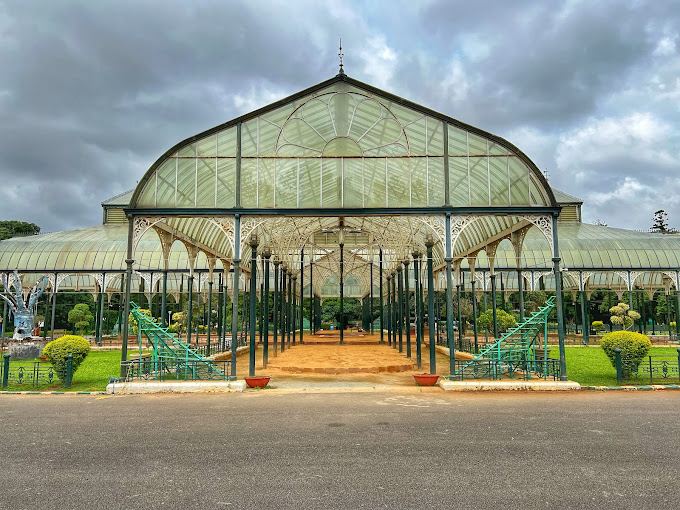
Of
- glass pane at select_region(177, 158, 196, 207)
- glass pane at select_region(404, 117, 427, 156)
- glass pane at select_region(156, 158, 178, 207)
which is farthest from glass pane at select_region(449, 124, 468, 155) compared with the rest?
glass pane at select_region(156, 158, 178, 207)

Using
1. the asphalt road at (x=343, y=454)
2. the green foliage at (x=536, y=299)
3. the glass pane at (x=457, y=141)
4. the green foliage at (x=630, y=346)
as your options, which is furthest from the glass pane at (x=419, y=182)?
the green foliage at (x=536, y=299)

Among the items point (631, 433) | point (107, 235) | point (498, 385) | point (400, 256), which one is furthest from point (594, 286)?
point (107, 235)

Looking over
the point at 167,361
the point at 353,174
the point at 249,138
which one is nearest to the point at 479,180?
the point at 353,174

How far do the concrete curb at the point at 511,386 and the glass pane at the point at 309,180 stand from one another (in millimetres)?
7850

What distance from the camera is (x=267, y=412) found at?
12.2 metres

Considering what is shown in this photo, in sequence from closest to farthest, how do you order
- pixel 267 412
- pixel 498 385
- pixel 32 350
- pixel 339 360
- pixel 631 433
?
pixel 631 433 < pixel 267 412 < pixel 498 385 < pixel 339 360 < pixel 32 350

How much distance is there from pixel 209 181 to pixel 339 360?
11012 mm

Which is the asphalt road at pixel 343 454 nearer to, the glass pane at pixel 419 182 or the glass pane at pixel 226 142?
the glass pane at pixel 419 182

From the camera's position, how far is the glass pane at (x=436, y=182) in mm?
17594

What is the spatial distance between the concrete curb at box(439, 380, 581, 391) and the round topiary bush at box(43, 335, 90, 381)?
12.7 m

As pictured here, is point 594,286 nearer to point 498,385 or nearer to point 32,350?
point 498,385

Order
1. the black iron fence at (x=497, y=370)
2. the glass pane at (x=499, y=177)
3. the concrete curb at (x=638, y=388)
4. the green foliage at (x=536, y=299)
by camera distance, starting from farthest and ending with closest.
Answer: the green foliage at (x=536, y=299) → the glass pane at (x=499, y=177) → the black iron fence at (x=497, y=370) → the concrete curb at (x=638, y=388)

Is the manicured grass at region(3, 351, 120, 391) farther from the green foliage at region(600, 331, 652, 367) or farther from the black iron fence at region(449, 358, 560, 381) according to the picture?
the green foliage at region(600, 331, 652, 367)

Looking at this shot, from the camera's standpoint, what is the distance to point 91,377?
19031 millimetres
